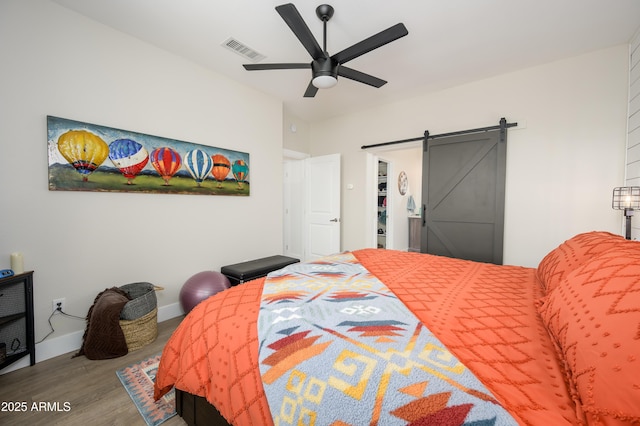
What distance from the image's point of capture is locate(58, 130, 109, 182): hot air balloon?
2.10 metres

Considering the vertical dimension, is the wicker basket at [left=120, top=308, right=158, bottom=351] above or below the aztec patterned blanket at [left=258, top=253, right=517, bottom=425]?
below

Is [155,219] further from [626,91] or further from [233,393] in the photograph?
[626,91]

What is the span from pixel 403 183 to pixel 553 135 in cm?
310

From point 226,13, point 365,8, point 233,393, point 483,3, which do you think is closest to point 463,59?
point 483,3

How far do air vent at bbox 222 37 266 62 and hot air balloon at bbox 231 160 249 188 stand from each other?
121 cm

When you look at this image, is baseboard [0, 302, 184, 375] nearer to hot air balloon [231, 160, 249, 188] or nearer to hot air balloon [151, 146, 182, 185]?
hot air balloon [151, 146, 182, 185]

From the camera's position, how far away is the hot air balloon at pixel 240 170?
336cm

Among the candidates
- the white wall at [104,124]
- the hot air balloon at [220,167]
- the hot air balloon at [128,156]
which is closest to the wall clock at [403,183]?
the white wall at [104,124]

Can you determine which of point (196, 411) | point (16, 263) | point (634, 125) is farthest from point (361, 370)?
point (634, 125)

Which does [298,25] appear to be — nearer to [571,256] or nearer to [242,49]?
[242,49]

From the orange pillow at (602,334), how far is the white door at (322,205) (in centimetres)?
356

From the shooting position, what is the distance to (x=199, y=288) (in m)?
2.59

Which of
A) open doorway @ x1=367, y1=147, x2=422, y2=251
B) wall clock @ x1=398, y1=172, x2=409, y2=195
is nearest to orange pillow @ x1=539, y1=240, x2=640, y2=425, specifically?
open doorway @ x1=367, y1=147, x2=422, y2=251

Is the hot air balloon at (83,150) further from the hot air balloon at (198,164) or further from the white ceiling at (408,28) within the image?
the white ceiling at (408,28)
